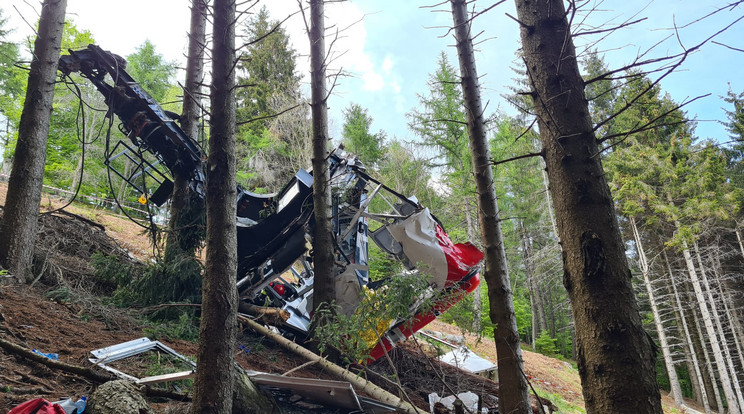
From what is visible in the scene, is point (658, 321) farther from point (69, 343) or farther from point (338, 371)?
point (69, 343)

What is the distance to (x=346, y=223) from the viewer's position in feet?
24.7

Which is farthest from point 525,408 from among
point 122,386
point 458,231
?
point 458,231

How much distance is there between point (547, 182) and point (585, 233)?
45.5 feet

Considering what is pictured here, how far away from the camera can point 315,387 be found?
14.0 feet

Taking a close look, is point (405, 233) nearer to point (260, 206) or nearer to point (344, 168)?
point (344, 168)

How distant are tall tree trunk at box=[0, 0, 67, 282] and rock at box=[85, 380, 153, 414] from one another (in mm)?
3793

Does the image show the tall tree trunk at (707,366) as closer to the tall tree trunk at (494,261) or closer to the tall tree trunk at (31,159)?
the tall tree trunk at (494,261)

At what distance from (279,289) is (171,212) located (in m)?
2.52

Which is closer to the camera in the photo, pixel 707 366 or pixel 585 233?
pixel 585 233

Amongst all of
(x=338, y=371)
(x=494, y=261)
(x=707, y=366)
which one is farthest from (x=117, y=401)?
(x=707, y=366)

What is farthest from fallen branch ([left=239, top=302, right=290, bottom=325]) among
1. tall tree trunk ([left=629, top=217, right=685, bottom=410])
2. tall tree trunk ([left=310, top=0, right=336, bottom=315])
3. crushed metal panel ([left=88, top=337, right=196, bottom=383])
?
tall tree trunk ([left=629, top=217, right=685, bottom=410])

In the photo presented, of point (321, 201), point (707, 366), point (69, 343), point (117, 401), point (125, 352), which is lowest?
point (707, 366)

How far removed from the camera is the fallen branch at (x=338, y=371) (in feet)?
15.0

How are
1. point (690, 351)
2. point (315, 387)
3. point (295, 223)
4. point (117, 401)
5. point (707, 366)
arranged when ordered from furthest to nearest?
point (707, 366) < point (690, 351) < point (295, 223) < point (315, 387) < point (117, 401)
